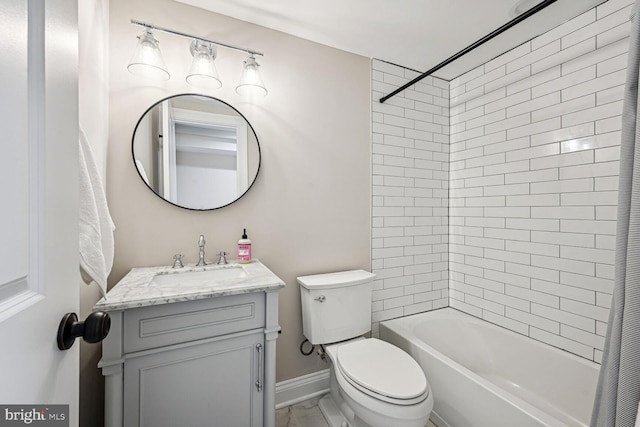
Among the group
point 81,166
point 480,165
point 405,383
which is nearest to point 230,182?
point 81,166

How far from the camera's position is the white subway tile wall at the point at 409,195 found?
2.05 metres

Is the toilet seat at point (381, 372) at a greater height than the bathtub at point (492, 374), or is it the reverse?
the toilet seat at point (381, 372)

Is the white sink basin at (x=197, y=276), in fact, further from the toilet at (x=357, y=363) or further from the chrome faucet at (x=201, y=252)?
the toilet at (x=357, y=363)

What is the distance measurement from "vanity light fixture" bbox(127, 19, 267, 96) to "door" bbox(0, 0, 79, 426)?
2.91 feet

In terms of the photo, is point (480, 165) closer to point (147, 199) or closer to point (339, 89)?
point (339, 89)

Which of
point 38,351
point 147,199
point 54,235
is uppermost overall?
point 147,199

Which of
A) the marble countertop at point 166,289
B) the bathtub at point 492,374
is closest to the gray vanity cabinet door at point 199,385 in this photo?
the marble countertop at point 166,289

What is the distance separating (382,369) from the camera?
53.4 inches

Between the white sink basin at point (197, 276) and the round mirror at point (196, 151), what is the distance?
0.37 m

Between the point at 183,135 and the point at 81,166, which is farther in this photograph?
the point at 183,135

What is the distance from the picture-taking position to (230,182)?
161 centimetres

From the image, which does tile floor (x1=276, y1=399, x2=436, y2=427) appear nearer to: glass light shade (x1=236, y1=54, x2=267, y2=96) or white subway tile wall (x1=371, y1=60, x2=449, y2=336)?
white subway tile wall (x1=371, y1=60, x2=449, y2=336)

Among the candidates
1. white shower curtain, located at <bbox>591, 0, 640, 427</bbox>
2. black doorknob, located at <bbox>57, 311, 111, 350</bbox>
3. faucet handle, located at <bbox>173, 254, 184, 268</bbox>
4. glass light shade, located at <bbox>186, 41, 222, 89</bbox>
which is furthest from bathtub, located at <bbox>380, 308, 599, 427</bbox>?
glass light shade, located at <bbox>186, 41, 222, 89</bbox>

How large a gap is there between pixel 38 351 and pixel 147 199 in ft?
3.89
